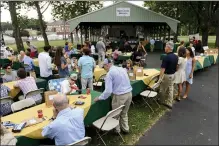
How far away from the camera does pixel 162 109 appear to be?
5.66m

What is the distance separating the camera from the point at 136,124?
4801mm

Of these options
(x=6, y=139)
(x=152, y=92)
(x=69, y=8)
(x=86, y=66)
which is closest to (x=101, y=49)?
(x=86, y=66)

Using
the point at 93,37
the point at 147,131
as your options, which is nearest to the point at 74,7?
the point at 93,37

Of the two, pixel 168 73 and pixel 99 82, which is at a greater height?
pixel 168 73

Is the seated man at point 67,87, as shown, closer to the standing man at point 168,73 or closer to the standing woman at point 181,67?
the standing man at point 168,73

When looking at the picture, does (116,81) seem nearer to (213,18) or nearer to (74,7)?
(213,18)

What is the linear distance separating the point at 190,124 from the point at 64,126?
3.27 metres

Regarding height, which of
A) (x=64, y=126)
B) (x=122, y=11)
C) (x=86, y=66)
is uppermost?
(x=122, y=11)

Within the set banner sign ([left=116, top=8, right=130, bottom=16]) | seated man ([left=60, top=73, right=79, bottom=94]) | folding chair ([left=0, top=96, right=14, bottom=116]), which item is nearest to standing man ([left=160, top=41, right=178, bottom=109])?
seated man ([left=60, top=73, right=79, bottom=94])

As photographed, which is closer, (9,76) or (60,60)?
(9,76)

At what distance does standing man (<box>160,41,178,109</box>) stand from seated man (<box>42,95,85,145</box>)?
306 cm

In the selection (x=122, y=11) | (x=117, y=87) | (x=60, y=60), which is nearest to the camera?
(x=117, y=87)

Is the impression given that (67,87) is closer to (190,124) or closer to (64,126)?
(64,126)

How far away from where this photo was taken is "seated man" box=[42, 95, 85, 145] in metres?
2.64
